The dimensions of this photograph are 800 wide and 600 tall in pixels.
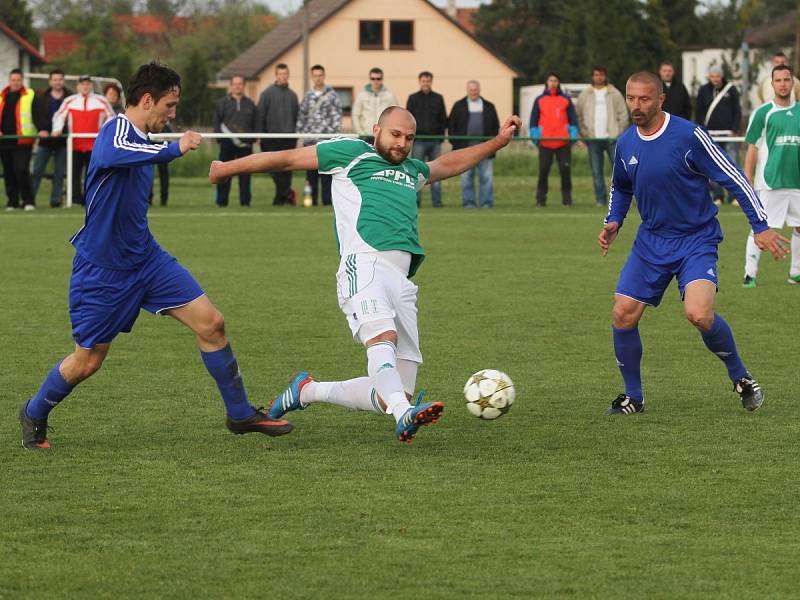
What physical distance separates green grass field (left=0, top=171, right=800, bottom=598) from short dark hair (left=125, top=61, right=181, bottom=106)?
1.65 metres

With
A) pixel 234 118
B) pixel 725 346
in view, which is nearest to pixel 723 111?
pixel 234 118

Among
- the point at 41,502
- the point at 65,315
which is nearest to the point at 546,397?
the point at 41,502

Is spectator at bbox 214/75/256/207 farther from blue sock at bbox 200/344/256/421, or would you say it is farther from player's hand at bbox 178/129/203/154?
player's hand at bbox 178/129/203/154

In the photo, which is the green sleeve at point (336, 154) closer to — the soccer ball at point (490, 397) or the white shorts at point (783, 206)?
the soccer ball at point (490, 397)

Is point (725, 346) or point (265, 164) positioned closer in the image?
point (265, 164)

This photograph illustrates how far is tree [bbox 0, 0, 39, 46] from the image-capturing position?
67062mm

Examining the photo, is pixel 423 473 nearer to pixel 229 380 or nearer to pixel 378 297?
pixel 378 297

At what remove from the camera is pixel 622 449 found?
709cm

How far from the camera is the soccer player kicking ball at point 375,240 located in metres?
7.02

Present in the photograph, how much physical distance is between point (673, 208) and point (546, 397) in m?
1.30

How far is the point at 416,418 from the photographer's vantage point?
657 centimetres

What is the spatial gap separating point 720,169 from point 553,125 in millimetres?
15467

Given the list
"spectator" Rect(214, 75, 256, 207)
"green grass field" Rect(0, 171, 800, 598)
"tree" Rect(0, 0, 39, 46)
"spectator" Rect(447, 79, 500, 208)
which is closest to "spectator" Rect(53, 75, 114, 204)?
"spectator" Rect(214, 75, 256, 207)

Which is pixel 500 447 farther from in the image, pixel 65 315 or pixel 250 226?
pixel 250 226
